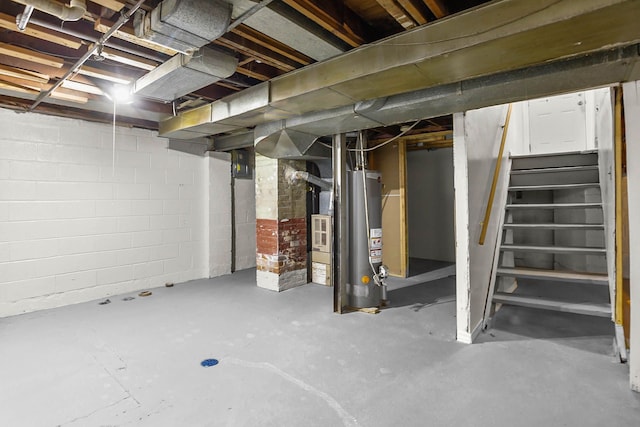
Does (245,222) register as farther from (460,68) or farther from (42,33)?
(460,68)

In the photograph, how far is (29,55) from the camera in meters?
2.32

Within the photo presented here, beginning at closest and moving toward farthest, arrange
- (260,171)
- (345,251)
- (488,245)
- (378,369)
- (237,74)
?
1. (378,369)
2. (237,74)
3. (488,245)
4. (345,251)
5. (260,171)

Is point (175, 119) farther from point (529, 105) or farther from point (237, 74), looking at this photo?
point (529, 105)

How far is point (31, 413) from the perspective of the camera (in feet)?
6.18

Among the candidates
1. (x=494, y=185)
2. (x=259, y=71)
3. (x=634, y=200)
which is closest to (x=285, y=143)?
(x=259, y=71)

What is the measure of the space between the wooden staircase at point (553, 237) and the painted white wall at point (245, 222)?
12.7 ft

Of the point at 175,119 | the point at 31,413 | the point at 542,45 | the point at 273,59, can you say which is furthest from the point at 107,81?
the point at 542,45

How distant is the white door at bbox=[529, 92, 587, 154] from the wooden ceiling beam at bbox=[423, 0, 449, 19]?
434 cm

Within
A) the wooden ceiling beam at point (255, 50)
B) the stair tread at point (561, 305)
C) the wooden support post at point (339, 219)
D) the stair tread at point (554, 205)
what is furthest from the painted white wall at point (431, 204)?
the wooden ceiling beam at point (255, 50)

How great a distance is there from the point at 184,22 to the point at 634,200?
2836mm

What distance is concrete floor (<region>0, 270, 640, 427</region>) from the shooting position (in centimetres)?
185

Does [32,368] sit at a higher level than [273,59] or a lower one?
lower

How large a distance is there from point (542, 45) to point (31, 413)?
3.49m

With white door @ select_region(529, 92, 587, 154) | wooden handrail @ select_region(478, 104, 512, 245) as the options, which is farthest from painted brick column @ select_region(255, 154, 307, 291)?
white door @ select_region(529, 92, 587, 154)
